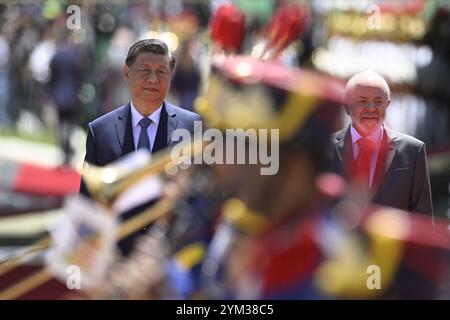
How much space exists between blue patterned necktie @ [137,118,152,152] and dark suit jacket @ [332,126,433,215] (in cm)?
69

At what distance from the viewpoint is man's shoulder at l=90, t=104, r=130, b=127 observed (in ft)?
14.7

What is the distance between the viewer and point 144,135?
4.48 m

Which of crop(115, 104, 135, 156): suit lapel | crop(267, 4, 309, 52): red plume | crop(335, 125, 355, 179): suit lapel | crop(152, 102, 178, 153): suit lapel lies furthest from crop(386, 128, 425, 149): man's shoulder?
crop(115, 104, 135, 156): suit lapel

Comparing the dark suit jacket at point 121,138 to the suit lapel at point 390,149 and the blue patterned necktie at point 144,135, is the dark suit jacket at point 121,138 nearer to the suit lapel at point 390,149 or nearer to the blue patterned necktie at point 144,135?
the blue patterned necktie at point 144,135

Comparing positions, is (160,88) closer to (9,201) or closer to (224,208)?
(224,208)

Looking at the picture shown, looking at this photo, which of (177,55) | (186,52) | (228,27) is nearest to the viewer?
(228,27)

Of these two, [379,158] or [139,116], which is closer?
[379,158]

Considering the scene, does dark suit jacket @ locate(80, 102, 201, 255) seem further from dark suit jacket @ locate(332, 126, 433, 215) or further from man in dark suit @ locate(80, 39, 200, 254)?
dark suit jacket @ locate(332, 126, 433, 215)

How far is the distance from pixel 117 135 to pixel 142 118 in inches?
4.3

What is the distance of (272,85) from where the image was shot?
4.25 meters

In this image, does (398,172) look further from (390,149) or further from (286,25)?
(286,25)

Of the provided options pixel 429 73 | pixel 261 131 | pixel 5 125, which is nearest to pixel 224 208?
pixel 261 131

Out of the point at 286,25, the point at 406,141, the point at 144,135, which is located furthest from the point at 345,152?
the point at 286,25

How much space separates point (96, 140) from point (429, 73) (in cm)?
214
